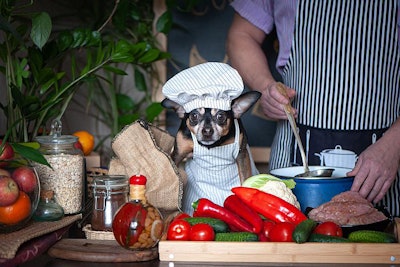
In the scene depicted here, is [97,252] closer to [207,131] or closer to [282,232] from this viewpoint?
[282,232]

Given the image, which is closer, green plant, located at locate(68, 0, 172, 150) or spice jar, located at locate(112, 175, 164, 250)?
spice jar, located at locate(112, 175, 164, 250)

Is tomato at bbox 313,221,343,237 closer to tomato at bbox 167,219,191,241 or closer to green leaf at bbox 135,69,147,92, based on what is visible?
tomato at bbox 167,219,191,241

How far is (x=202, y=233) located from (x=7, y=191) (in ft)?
1.27

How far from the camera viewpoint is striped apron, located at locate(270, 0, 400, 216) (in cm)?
203

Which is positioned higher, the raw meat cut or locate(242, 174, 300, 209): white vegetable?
locate(242, 174, 300, 209): white vegetable

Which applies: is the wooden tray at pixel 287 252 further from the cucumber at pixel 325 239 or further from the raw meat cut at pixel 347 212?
the raw meat cut at pixel 347 212

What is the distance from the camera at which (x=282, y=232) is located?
51.4 inches

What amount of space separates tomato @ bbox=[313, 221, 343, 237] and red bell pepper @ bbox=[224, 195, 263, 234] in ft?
0.37

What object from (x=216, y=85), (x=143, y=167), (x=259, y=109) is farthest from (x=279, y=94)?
(x=259, y=109)

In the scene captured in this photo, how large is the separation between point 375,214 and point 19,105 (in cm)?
89

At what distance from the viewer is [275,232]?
51.8 inches

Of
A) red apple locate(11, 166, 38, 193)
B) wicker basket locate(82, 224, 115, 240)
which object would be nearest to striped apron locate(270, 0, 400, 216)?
wicker basket locate(82, 224, 115, 240)

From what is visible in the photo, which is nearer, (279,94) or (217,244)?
(217,244)

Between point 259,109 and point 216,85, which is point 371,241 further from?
point 259,109
